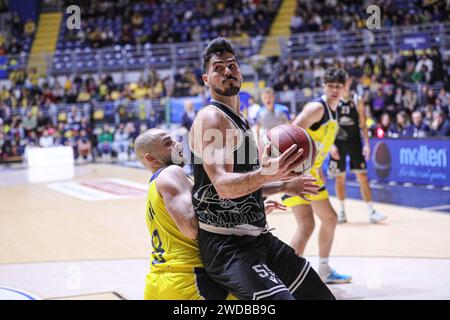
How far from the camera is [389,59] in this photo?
16.8m

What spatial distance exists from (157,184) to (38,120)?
713 inches

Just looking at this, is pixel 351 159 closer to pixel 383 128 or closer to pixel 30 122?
pixel 383 128

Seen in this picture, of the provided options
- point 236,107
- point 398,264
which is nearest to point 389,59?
point 398,264

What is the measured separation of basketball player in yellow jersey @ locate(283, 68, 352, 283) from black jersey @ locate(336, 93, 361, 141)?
295 centimetres

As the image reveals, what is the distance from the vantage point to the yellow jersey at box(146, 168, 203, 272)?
3.04 metres

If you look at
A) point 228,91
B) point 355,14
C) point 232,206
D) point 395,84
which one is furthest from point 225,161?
point 355,14

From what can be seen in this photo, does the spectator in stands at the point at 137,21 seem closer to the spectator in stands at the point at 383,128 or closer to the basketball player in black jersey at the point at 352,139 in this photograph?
the spectator in stands at the point at 383,128

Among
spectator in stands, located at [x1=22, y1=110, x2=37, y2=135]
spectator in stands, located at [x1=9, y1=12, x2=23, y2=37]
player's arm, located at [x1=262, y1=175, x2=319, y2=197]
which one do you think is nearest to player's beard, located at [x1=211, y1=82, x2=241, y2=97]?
player's arm, located at [x1=262, y1=175, x2=319, y2=197]

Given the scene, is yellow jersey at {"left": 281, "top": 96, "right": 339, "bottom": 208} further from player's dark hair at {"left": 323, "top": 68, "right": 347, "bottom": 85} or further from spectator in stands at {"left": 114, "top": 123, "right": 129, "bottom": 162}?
spectator in stands at {"left": 114, "top": 123, "right": 129, "bottom": 162}

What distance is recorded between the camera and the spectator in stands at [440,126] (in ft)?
37.2

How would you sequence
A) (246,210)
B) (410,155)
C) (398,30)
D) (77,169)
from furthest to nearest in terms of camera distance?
1. (398,30)
2. (77,169)
3. (410,155)
4. (246,210)

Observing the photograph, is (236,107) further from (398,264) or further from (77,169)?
(77,169)

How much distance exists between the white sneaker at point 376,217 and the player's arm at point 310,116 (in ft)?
9.74
